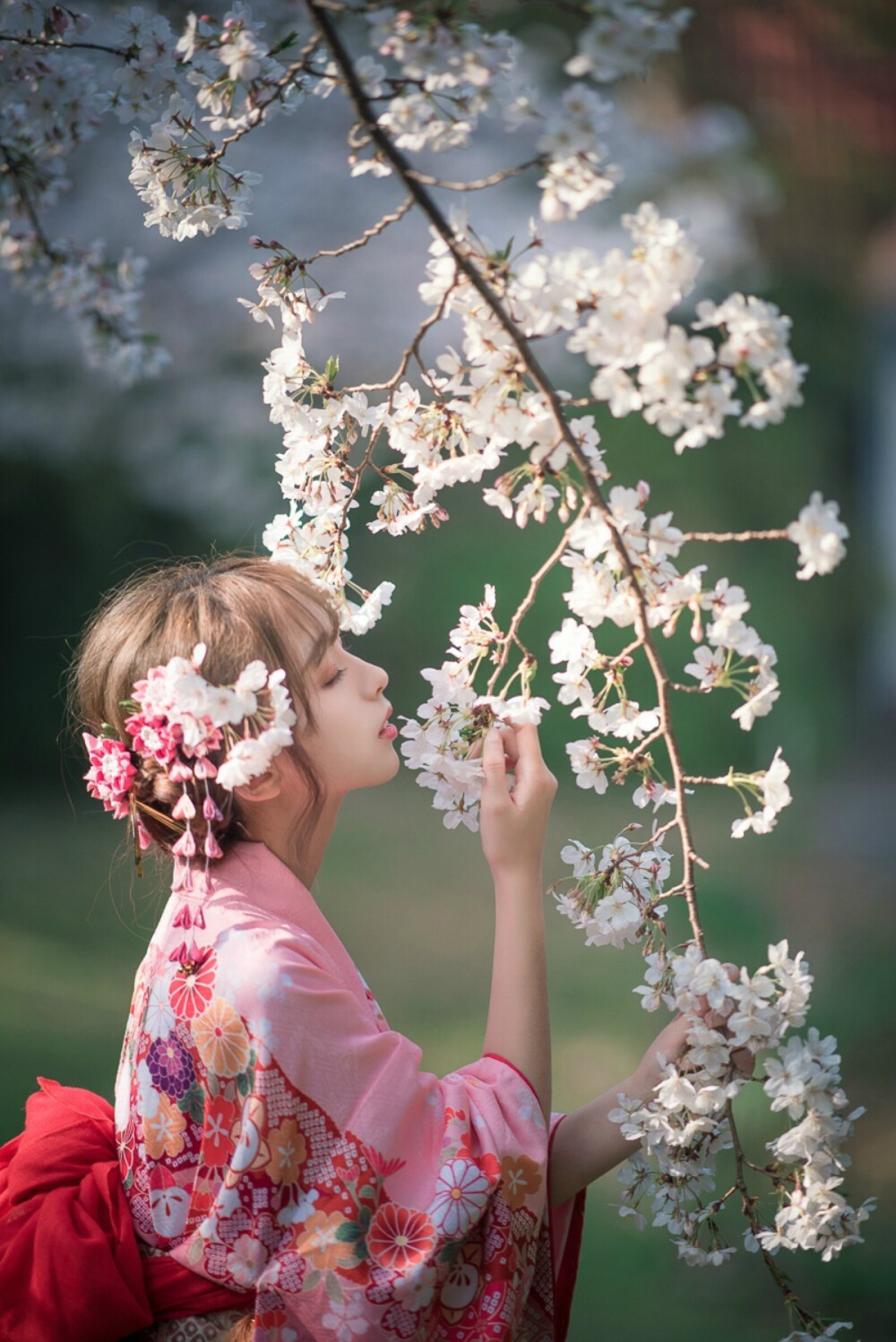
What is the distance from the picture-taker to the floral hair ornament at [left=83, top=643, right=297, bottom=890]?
34.4 inches

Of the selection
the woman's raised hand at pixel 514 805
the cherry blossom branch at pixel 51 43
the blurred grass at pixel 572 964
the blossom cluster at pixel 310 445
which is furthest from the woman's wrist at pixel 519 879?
the blurred grass at pixel 572 964

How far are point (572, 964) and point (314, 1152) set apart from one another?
54.7 inches

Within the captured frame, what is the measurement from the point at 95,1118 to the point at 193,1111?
0.15m

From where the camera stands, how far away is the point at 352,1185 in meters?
0.88

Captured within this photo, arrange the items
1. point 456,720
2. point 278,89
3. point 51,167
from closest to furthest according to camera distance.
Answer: point 278,89 → point 456,720 → point 51,167

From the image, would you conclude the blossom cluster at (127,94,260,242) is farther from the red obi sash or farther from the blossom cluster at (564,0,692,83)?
the red obi sash

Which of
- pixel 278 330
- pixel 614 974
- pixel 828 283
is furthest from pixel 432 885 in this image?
pixel 828 283

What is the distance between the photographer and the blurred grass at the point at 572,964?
1902mm

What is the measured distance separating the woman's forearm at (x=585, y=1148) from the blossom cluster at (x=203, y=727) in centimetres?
37

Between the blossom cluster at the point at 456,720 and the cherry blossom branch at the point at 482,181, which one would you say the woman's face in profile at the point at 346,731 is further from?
the cherry blossom branch at the point at 482,181

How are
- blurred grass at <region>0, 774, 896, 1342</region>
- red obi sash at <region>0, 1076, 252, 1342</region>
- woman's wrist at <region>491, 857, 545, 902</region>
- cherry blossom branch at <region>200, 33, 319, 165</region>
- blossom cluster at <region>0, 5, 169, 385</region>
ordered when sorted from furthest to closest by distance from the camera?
blurred grass at <region>0, 774, 896, 1342</region> < blossom cluster at <region>0, 5, 169, 385</region> < woman's wrist at <region>491, 857, 545, 902</region> < red obi sash at <region>0, 1076, 252, 1342</region> < cherry blossom branch at <region>200, 33, 319, 165</region>

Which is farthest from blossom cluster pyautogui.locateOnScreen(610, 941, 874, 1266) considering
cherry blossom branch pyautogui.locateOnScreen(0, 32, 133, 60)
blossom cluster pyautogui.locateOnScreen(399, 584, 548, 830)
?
cherry blossom branch pyautogui.locateOnScreen(0, 32, 133, 60)

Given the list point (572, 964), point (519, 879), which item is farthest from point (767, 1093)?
point (572, 964)

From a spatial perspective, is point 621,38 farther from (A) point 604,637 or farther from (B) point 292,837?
(A) point 604,637
